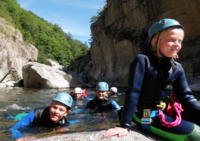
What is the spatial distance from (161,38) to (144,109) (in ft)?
2.27

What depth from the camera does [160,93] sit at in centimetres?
264

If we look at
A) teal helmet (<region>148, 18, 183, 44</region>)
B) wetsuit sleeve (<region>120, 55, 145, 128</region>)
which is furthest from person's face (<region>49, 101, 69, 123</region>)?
teal helmet (<region>148, 18, 183, 44</region>)

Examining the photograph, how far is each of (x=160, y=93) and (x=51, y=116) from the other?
243cm

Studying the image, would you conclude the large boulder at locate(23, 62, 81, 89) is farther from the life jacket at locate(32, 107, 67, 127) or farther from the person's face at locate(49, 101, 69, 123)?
the person's face at locate(49, 101, 69, 123)

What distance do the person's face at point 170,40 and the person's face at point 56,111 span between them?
238 cm

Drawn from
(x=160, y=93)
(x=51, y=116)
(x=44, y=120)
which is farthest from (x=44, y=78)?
(x=160, y=93)

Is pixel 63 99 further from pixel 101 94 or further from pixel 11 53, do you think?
pixel 11 53

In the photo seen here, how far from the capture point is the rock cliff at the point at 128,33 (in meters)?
19.0

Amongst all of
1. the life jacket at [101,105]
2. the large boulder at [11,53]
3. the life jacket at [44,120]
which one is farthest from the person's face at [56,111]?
the large boulder at [11,53]

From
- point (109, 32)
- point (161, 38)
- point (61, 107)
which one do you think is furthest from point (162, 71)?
point (109, 32)

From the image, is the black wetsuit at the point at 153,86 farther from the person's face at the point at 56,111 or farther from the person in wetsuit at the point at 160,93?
the person's face at the point at 56,111

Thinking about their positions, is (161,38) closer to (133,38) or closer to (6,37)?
(133,38)

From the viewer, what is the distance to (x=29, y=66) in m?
24.3

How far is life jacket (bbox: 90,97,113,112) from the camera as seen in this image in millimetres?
7188
